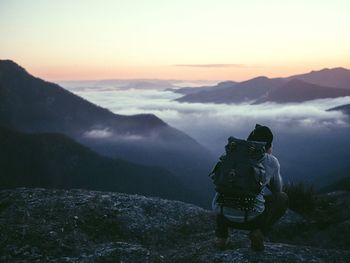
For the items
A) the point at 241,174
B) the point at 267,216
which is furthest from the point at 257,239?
the point at 241,174

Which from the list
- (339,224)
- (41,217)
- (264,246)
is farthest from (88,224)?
(339,224)

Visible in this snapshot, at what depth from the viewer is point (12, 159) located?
654ft

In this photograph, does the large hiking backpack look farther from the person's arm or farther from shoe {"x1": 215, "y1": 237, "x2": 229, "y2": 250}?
shoe {"x1": 215, "y1": 237, "x2": 229, "y2": 250}

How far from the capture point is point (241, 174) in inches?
322

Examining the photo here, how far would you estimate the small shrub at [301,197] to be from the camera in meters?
16.0

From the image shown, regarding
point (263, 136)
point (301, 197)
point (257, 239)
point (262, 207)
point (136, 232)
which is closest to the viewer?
point (262, 207)

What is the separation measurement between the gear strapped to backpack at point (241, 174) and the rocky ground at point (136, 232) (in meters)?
1.73

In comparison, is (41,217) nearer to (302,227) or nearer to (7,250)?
(7,250)

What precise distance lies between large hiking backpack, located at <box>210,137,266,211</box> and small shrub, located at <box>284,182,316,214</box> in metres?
8.25

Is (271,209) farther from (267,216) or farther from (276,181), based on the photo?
(276,181)

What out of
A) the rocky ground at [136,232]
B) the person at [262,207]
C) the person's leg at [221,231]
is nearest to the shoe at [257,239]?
the person at [262,207]

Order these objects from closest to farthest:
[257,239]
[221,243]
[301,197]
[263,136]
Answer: [263,136]
[257,239]
[221,243]
[301,197]

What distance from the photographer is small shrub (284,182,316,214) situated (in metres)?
16.0

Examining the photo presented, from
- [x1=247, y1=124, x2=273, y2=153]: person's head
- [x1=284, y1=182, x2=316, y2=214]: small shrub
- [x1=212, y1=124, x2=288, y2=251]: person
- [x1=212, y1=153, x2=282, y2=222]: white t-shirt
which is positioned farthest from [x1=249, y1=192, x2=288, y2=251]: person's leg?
[x1=284, y1=182, x2=316, y2=214]: small shrub
